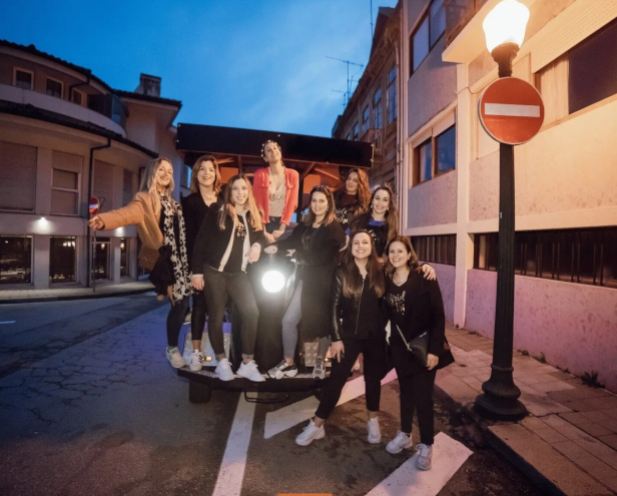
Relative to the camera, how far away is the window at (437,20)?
9172mm

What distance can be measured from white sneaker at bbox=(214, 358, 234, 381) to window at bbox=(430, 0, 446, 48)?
9.23 meters

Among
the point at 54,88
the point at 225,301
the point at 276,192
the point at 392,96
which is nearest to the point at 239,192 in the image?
the point at 225,301

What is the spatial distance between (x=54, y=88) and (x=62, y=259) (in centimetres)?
712

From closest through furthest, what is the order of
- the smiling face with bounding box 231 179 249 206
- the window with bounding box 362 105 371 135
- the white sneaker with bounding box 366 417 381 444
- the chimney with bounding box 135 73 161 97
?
the white sneaker with bounding box 366 417 381 444, the smiling face with bounding box 231 179 249 206, the window with bounding box 362 105 371 135, the chimney with bounding box 135 73 161 97

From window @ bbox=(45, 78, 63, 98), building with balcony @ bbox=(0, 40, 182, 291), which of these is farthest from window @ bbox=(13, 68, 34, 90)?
window @ bbox=(45, 78, 63, 98)

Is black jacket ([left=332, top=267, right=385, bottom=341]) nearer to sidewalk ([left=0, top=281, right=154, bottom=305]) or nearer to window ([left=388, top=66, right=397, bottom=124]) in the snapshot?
sidewalk ([left=0, top=281, right=154, bottom=305])

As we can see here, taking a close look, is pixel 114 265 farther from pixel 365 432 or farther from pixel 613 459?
pixel 613 459

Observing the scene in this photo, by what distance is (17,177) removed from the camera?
13.9m

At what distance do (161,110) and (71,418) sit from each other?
1966 centimetres

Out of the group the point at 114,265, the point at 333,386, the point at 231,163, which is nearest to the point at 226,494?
the point at 333,386

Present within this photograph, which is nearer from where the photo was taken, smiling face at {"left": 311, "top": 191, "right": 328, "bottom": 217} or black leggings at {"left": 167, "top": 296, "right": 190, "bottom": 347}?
smiling face at {"left": 311, "top": 191, "right": 328, "bottom": 217}

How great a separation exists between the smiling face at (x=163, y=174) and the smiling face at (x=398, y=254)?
7.62ft

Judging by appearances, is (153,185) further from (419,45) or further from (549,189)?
(419,45)

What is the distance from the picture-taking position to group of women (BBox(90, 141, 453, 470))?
3.02m
